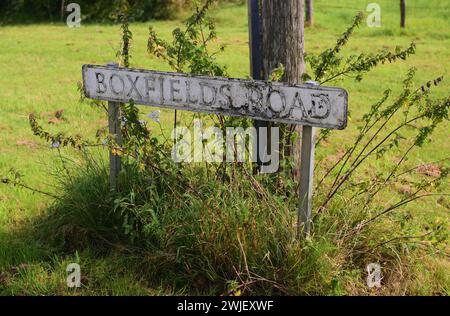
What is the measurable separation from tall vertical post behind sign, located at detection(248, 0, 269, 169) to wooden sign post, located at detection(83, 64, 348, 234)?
0.54 m

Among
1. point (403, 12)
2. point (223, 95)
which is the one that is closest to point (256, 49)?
point (223, 95)

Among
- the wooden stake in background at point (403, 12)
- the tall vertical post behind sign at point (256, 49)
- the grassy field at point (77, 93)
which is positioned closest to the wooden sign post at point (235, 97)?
the tall vertical post behind sign at point (256, 49)

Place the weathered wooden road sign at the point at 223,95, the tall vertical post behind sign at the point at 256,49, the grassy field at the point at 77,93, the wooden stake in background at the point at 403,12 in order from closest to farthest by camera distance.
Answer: the weathered wooden road sign at the point at 223,95 → the grassy field at the point at 77,93 → the tall vertical post behind sign at the point at 256,49 → the wooden stake in background at the point at 403,12

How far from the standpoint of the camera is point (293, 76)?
4.02 metres

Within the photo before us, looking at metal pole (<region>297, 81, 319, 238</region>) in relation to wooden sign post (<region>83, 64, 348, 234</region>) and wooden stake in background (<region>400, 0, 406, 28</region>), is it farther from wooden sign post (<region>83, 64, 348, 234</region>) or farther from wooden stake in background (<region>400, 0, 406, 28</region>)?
wooden stake in background (<region>400, 0, 406, 28</region>)

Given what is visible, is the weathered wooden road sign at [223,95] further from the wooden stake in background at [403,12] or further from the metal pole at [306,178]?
the wooden stake in background at [403,12]

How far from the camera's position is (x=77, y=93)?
9.42 m

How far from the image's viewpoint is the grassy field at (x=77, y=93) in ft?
12.4

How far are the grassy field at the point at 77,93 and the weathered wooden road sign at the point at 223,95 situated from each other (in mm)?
1084

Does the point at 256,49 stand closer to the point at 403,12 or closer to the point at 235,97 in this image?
the point at 235,97

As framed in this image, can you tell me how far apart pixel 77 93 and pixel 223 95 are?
20.7ft

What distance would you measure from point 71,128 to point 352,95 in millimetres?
4438

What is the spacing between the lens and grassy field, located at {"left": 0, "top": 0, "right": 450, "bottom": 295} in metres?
3.77
